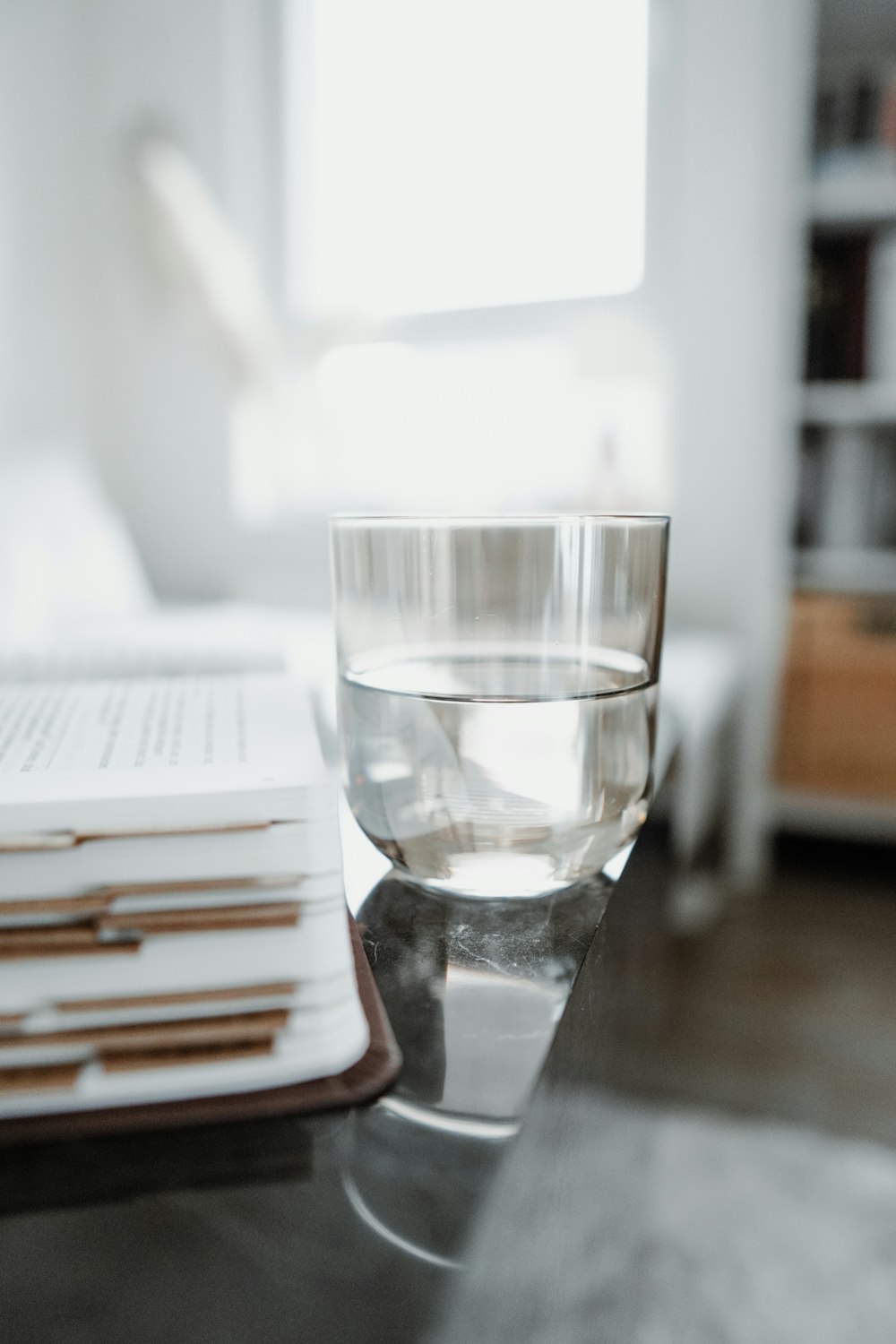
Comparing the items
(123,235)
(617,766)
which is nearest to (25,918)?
(617,766)

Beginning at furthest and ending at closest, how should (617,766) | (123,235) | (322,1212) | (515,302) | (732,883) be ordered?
1. (123,235)
2. (515,302)
3. (732,883)
4. (617,766)
5. (322,1212)

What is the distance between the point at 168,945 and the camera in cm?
25

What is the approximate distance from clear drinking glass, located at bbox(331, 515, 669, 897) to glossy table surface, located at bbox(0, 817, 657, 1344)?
0.28 feet

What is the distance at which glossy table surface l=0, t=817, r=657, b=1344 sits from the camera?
22 centimetres

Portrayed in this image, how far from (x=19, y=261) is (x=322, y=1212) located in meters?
2.59

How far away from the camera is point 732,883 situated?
1699 mm

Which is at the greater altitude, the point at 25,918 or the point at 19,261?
the point at 19,261

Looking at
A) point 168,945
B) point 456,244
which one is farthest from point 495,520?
point 456,244

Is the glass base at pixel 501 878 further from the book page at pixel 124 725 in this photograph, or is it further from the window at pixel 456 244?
the window at pixel 456 244

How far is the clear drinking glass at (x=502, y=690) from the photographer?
1.05ft

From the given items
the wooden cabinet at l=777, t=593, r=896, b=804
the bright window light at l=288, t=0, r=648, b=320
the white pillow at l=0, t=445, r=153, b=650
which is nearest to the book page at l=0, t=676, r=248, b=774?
the white pillow at l=0, t=445, r=153, b=650

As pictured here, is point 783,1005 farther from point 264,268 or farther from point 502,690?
point 264,268

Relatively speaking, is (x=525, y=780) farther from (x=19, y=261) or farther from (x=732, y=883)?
(x=19, y=261)

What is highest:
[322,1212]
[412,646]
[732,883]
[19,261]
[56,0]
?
[56,0]
